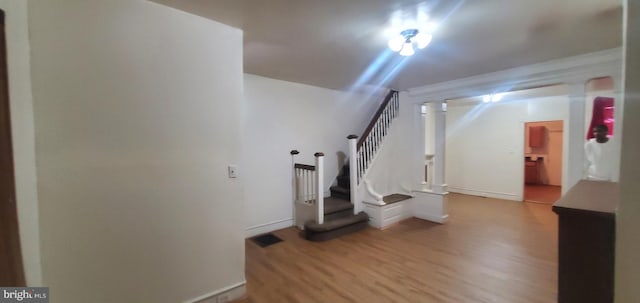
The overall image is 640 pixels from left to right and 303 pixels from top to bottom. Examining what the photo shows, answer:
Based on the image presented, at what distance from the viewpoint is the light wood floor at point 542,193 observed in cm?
581

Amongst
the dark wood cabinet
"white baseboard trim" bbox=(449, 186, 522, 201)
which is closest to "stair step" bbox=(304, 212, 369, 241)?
the dark wood cabinet

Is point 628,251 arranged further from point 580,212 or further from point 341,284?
point 341,284

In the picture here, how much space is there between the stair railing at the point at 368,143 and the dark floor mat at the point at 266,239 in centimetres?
133

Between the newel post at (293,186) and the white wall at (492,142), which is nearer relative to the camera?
the newel post at (293,186)

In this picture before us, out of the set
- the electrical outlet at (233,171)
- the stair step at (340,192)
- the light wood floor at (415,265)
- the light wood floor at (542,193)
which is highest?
the electrical outlet at (233,171)

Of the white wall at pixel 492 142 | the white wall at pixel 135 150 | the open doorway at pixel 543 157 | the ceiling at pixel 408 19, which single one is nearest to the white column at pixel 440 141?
the ceiling at pixel 408 19

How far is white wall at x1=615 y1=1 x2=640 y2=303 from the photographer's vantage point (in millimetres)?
792

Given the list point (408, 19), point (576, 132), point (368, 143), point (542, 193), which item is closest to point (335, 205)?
point (368, 143)

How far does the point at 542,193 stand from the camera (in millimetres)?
6605

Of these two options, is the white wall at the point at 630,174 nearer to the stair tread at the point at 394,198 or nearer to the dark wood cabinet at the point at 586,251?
the dark wood cabinet at the point at 586,251

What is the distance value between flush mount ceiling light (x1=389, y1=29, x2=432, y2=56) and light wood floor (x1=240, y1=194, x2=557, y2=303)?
223cm

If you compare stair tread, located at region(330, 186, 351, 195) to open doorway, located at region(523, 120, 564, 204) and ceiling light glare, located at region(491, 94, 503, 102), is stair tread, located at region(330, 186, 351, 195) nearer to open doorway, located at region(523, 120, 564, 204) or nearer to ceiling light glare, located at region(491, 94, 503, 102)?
ceiling light glare, located at region(491, 94, 503, 102)

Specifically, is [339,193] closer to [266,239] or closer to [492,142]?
[266,239]

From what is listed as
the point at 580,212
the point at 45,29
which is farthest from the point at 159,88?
the point at 580,212
